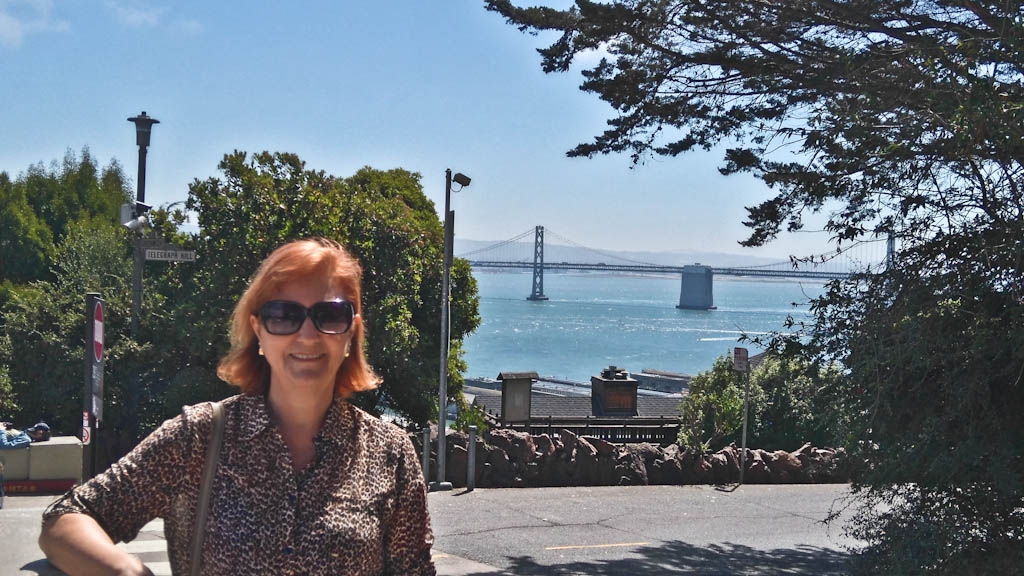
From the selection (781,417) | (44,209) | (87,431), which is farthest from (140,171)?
(44,209)

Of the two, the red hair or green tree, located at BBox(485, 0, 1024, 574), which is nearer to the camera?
the red hair

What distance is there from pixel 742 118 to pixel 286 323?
317 inches

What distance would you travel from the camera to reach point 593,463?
17.2 meters

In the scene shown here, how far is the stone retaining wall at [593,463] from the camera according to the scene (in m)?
16.5

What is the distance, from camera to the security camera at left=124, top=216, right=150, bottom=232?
45.5ft

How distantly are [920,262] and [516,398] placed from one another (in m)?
13.0

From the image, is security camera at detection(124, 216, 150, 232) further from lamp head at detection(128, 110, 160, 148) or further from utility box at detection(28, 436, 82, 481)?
utility box at detection(28, 436, 82, 481)

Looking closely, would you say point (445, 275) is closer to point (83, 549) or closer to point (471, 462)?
point (471, 462)

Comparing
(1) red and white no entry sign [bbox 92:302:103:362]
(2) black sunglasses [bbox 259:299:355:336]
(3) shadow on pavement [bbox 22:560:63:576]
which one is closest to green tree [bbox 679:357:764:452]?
(3) shadow on pavement [bbox 22:560:63:576]

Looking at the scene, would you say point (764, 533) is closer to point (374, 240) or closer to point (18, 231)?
point (374, 240)

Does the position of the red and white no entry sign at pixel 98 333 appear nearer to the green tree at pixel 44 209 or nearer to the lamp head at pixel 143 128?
the lamp head at pixel 143 128

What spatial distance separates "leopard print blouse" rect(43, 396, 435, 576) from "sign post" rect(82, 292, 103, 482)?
21.4ft

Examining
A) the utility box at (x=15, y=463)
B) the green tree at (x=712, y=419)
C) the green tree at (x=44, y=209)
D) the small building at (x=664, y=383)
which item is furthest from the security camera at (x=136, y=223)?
the small building at (x=664, y=383)

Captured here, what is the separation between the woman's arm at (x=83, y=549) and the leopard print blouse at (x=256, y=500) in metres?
0.03
